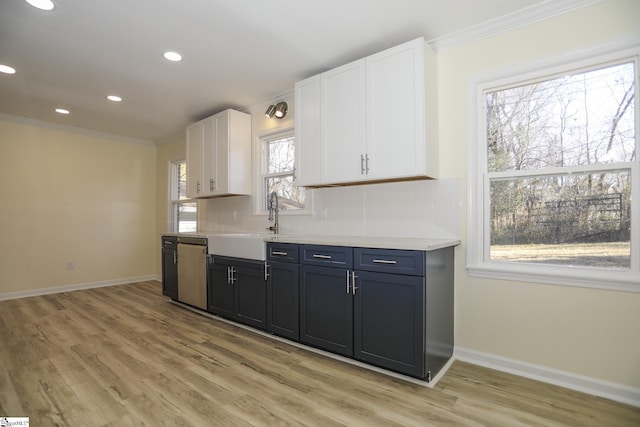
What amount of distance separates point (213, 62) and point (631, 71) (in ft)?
10.1

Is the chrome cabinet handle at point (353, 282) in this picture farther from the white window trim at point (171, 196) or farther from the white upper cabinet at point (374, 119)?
the white window trim at point (171, 196)

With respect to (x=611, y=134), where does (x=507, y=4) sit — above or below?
above

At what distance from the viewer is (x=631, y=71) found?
1.98 metres

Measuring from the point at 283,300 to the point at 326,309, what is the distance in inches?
18.7

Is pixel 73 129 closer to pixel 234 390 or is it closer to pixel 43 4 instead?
pixel 43 4

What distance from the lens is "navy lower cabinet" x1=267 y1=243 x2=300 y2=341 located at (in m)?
2.73

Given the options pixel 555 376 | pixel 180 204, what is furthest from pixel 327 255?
pixel 180 204

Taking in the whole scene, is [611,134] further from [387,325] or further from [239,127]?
[239,127]

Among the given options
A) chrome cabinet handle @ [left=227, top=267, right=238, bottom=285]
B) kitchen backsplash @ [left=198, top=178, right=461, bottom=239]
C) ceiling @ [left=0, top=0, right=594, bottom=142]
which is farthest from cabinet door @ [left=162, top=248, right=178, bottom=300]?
ceiling @ [left=0, top=0, right=594, bottom=142]

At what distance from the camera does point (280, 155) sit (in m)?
3.90

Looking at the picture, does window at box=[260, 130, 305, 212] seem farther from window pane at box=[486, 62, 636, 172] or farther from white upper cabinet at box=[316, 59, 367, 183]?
window pane at box=[486, 62, 636, 172]

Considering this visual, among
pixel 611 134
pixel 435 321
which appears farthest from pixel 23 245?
pixel 611 134

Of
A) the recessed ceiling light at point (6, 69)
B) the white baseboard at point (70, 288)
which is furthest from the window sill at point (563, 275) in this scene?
the white baseboard at point (70, 288)

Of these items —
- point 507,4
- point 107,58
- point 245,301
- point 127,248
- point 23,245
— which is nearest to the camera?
point 507,4
